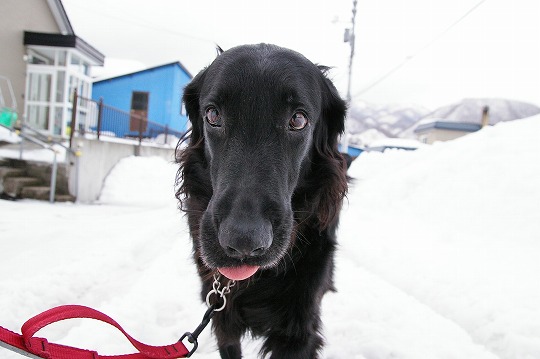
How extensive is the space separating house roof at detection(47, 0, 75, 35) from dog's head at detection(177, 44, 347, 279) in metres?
16.3

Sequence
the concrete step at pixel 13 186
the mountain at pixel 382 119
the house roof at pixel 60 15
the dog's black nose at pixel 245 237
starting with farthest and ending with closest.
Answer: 1. the mountain at pixel 382 119
2. the house roof at pixel 60 15
3. the concrete step at pixel 13 186
4. the dog's black nose at pixel 245 237

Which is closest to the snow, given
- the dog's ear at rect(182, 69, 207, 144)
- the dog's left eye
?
the dog's ear at rect(182, 69, 207, 144)

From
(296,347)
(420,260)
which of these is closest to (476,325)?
(420,260)

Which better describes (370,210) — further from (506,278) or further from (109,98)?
(109,98)

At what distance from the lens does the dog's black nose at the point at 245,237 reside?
3.85ft

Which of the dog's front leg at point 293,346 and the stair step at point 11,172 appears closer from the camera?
the dog's front leg at point 293,346

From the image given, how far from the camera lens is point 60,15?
15328 mm

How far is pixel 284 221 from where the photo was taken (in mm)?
1376

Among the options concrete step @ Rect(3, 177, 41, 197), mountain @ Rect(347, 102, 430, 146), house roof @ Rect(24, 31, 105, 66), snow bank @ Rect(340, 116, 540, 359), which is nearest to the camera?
snow bank @ Rect(340, 116, 540, 359)

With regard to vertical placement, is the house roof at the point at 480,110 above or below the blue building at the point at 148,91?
above

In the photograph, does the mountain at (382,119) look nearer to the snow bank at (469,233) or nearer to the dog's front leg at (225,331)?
the snow bank at (469,233)

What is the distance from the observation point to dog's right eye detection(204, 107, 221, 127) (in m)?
1.62

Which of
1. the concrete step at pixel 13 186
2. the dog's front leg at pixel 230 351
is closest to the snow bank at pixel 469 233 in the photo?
the dog's front leg at pixel 230 351

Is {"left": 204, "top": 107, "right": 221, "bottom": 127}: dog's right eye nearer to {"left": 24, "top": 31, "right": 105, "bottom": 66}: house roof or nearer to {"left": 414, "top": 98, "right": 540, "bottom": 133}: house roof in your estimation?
{"left": 24, "top": 31, "right": 105, "bottom": 66}: house roof
